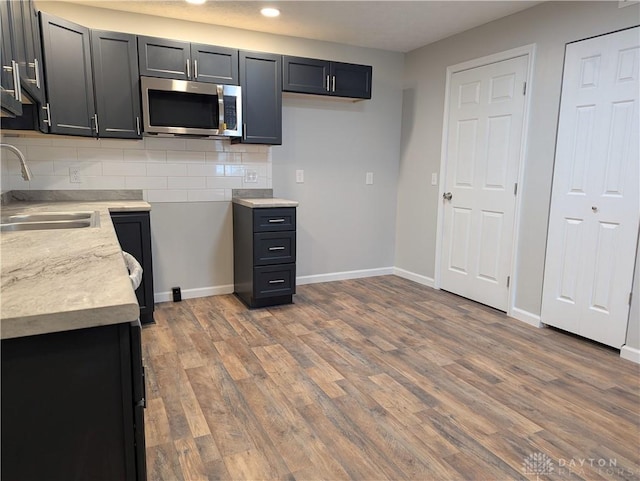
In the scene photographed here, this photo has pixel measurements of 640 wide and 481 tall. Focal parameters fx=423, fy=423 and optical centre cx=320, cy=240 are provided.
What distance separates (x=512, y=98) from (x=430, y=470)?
2902 millimetres

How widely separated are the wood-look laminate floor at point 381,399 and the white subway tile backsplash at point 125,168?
1211 millimetres

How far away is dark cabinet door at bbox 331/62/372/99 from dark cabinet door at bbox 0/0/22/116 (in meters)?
2.64

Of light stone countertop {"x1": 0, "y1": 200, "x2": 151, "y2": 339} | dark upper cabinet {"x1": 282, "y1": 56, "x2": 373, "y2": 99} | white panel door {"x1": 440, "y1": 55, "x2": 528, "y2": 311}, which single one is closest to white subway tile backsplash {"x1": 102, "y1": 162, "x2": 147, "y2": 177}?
dark upper cabinet {"x1": 282, "y1": 56, "x2": 373, "y2": 99}

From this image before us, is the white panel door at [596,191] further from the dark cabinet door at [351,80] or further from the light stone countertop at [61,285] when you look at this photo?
the light stone countertop at [61,285]

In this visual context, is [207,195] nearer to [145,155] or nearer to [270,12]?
[145,155]

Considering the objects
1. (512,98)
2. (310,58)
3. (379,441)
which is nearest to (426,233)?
(512,98)

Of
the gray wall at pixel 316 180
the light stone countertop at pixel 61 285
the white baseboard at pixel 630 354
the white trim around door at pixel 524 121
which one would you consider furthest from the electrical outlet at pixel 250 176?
the white baseboard at pixel 630 354

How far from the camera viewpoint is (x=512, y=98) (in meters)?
3.41

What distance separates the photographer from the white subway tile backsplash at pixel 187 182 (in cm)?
367

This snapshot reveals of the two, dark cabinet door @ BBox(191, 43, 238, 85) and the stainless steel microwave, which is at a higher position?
dark cabinet door @ BBox(191, 43, 238, 85)

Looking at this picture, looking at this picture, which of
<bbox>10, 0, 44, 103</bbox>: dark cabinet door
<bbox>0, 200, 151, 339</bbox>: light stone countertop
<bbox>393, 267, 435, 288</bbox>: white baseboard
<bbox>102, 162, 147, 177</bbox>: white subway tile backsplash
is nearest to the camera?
<bbox>0, 200, 151, 339</bbox>: light stone countertop

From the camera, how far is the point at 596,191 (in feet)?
9.35

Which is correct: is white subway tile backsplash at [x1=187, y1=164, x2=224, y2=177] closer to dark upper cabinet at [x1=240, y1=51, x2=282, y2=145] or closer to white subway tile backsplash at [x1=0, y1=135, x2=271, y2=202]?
white subway tile backsplash at [x1=0, y1=135, x2=271, y2=202]

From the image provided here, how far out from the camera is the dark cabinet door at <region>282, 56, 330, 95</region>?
3668mm
